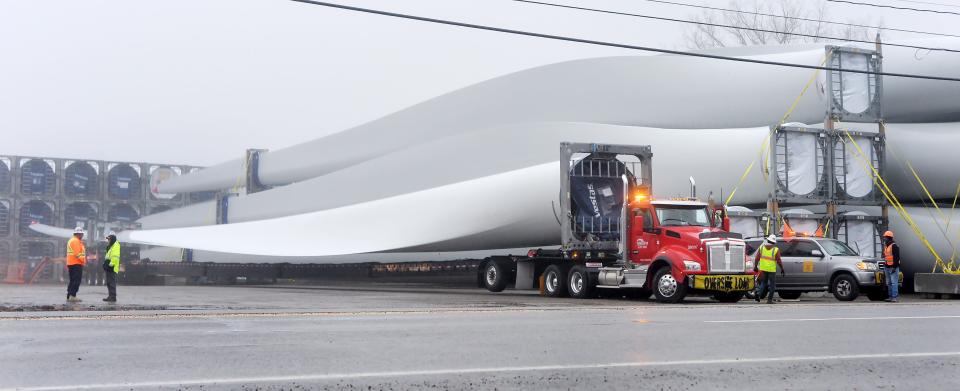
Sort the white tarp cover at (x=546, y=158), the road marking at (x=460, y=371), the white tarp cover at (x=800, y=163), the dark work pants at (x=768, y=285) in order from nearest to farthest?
the road marking at (x=460, y=371) < the dark work pants at (x=768, y=285) < the white tarp cover at (x=800, y=163) < the white tarp cover at (x=546, y=158)

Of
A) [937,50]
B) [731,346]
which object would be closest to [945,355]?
[731,346]

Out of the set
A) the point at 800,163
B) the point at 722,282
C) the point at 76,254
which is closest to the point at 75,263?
the point at 76,254

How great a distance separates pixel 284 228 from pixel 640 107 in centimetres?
1626

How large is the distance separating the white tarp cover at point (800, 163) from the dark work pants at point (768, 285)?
7.39m

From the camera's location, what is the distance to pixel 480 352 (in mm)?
10062

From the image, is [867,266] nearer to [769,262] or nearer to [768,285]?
[768,285]

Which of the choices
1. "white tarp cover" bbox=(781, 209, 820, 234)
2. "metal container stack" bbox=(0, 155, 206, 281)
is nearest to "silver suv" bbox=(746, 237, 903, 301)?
"white tarp cover" bbox=(781, 209, 820, 234)

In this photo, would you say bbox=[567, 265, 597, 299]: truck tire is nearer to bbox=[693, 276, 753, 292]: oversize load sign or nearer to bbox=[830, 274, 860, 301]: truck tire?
bbox=[693, 276, 753, 292]: oversize load sign

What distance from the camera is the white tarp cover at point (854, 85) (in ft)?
110

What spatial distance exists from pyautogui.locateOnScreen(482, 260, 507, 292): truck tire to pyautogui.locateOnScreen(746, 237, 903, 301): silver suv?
7174 mm

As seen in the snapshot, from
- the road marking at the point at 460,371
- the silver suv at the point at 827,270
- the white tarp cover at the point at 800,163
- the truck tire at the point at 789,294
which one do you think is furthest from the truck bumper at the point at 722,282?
the road marking at the point at 460,371

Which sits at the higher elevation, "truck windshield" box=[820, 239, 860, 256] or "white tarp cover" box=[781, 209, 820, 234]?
"white tarp cover" box=[781, 209, 820, 234]

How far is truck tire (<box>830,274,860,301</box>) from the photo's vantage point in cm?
2591

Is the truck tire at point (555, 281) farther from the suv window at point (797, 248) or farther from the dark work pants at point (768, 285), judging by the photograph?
the suv window at point (797, 248)
